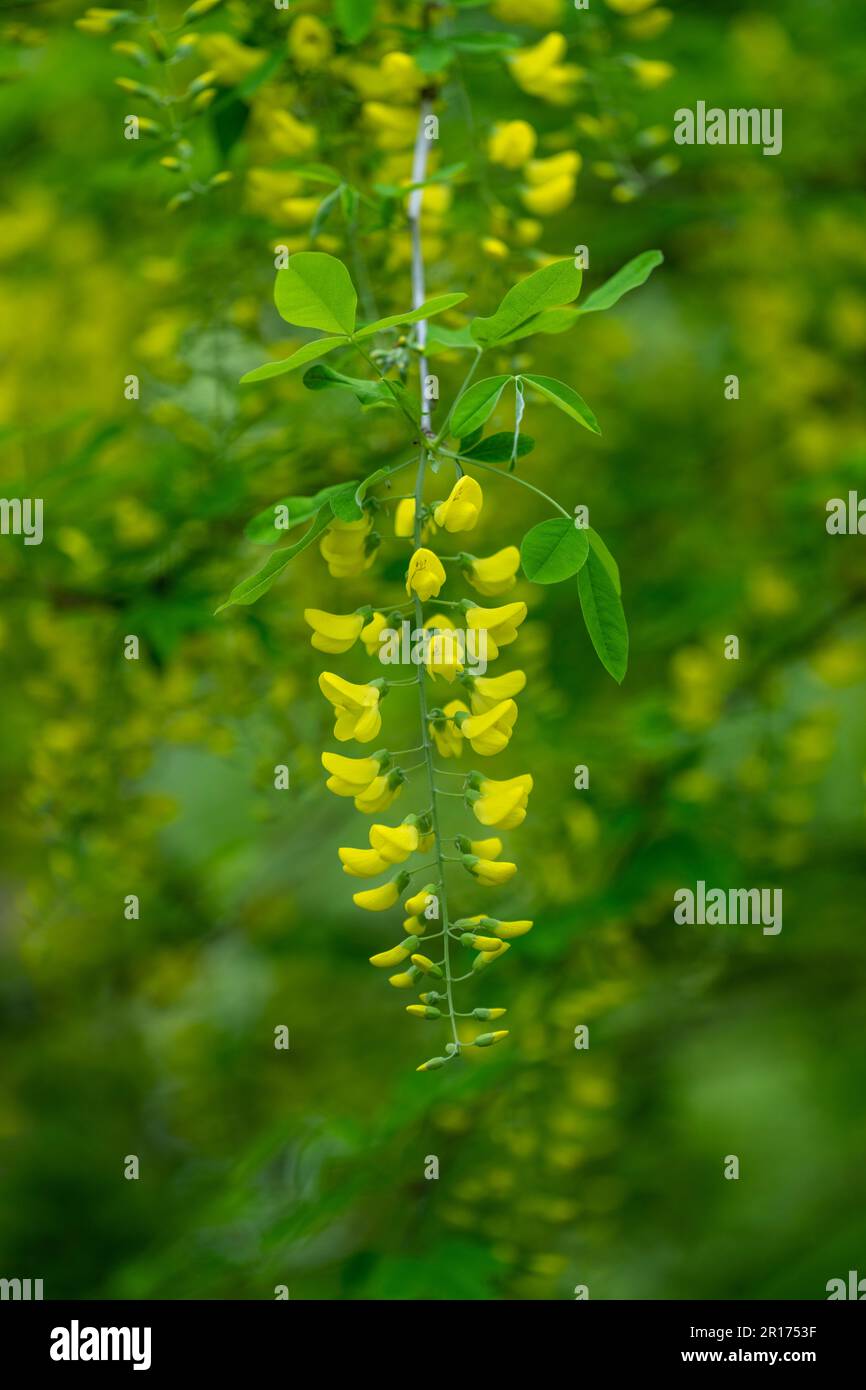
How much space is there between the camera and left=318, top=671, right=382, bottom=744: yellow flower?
113 cm

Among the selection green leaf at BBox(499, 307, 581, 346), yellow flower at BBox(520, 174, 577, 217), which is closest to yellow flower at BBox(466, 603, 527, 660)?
green leaf at BBox(499, 307, 581, 346)

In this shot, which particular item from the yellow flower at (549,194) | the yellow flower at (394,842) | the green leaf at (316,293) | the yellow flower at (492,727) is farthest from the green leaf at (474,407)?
the yellow flower at (549,194)

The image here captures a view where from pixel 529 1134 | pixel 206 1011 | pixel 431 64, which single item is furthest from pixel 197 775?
pixel 431 64

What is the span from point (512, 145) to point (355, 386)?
74cm

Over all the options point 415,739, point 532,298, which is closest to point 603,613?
point 532,298

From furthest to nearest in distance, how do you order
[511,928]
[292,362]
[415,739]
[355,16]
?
[415,739], [355,16], [511,928], [292,362]

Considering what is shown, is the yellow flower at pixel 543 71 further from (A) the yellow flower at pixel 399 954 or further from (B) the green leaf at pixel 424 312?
(A) the yellow flower at pixel 399 954

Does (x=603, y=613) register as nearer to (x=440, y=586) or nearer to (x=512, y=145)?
(x=440, y=586)

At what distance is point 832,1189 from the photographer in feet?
12.2

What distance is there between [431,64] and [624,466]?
1448 millimetres

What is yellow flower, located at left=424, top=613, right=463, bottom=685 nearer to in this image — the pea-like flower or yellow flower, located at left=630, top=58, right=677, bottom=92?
the pea-like flower

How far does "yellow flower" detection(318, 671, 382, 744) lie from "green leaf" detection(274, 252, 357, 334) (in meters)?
0.29

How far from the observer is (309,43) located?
1.64 metres
